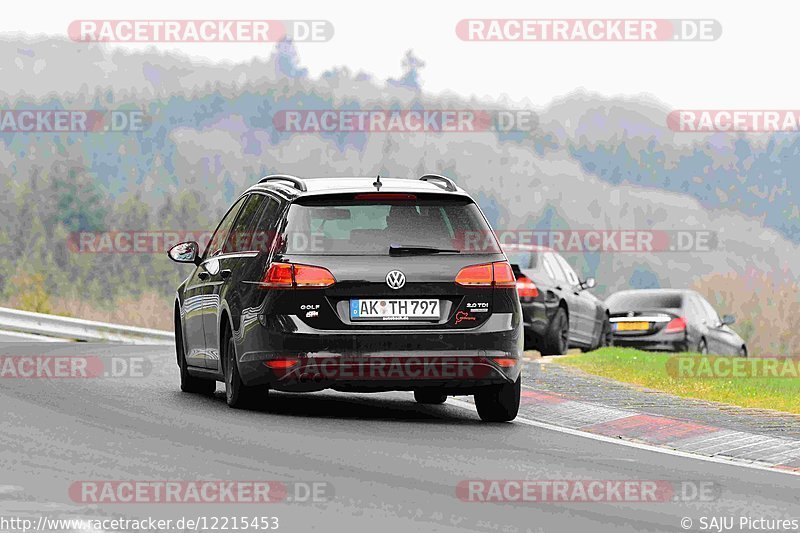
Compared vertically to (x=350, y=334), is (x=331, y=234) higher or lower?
higher

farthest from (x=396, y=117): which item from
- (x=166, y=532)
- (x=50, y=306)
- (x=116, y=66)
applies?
(x=166, y=532)

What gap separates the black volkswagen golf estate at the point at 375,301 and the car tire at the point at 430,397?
1.29 metres

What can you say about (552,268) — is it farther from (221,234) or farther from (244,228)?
(244,228)

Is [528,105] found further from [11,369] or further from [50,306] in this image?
[11,369]

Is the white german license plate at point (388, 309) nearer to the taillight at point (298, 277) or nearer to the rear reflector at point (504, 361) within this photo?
the taillight at point (298, 277)

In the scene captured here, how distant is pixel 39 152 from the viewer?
13012 cm

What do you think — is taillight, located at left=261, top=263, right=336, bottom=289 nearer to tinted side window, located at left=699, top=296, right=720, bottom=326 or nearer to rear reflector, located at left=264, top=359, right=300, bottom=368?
rear reflector, located at left=264, top=359, right=300, bottom=368

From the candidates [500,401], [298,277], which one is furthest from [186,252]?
[500,401]

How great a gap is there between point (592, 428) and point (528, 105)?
151 meters

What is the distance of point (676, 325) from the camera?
985 inches

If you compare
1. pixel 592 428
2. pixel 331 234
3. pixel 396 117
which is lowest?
pixel 592 428

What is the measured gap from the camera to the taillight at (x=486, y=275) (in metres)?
11.7

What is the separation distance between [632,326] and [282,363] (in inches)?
569

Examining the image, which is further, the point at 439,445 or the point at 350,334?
the point at 350,334
